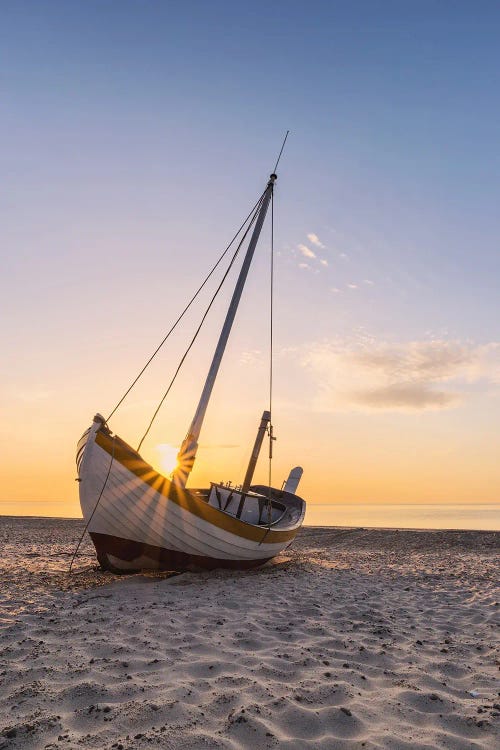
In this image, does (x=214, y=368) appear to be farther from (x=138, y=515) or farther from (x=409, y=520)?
(x=409, y=520)

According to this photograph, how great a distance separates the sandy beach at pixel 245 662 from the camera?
434cm

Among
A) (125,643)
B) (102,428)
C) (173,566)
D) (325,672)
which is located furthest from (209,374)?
(325,672)

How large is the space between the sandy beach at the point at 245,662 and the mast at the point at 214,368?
3093mm

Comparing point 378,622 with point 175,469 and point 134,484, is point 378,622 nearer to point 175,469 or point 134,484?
point 134,484

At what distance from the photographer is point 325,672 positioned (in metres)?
5.81

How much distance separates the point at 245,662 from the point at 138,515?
600cm

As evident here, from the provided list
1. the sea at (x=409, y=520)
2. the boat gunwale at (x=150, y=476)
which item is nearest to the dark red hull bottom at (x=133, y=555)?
the boat gunwale at (x=150, y=476)

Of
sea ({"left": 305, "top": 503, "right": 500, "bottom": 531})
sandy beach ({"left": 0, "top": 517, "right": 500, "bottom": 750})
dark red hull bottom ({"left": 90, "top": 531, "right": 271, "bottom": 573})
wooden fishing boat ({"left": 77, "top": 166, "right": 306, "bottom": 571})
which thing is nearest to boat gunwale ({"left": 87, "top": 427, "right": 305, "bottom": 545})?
wooden fishing boat ({"left": 77, "top": 166, "right": 306, "bottom": 571})

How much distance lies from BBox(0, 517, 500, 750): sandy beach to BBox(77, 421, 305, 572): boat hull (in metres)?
0.61

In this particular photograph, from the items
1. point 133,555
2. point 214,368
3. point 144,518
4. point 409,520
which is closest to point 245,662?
point 144,518

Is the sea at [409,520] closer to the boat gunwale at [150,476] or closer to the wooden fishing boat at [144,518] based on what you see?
the wooden fishing boat at [144,518]

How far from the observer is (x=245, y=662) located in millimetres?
6035

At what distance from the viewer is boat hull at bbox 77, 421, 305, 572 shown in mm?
11266

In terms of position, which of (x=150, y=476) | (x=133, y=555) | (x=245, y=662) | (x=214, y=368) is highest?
(x=214, y=368)
